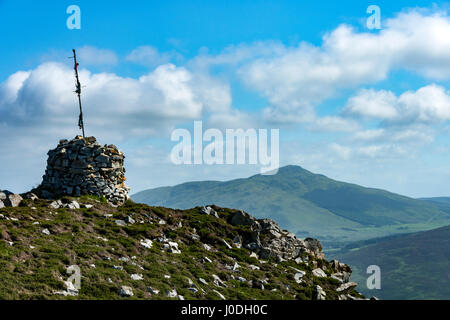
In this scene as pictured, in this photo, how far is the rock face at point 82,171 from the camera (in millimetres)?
40000

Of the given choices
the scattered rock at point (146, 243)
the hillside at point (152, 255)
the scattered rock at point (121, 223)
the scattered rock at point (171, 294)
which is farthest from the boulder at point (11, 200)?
the scattered rock at point (171, 294)

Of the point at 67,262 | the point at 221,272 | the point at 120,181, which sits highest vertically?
the point at 120,181

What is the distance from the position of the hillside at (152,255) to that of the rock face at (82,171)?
1.51 meters

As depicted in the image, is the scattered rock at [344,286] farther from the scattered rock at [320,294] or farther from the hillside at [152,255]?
the scattered rock at [320,294]

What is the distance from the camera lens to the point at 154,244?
32.6 m

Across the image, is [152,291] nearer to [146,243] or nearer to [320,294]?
[146,243]

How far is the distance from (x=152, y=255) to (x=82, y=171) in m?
14.4

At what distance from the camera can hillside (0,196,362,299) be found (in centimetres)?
2239

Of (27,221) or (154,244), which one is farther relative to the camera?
(154,244)

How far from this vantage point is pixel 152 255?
98.3 feet

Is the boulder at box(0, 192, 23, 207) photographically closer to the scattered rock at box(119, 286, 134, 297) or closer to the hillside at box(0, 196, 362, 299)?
the hillside at box(0, 196, 362, 299)
